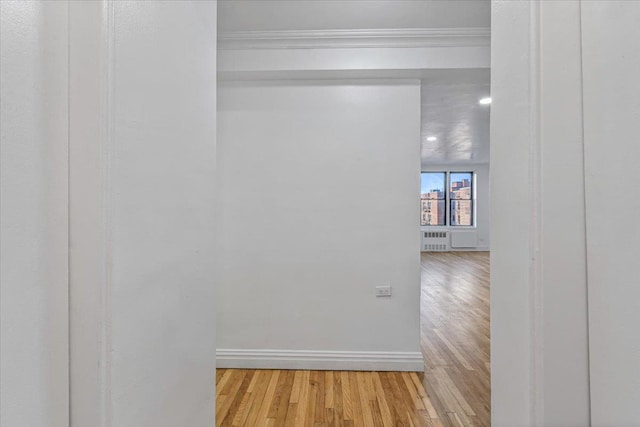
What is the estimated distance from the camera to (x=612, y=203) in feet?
2.34

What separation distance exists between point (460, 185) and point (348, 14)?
931 cm

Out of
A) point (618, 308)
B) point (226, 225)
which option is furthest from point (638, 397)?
point (226, 225)

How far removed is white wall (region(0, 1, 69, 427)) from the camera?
633 mm

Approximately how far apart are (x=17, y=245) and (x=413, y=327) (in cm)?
274

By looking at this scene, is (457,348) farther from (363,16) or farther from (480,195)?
(480,195)

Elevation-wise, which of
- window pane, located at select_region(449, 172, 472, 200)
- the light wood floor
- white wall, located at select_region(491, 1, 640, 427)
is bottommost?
the light wood floor

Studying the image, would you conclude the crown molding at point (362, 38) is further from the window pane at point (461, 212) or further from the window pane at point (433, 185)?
the window pane at point (461, 212)

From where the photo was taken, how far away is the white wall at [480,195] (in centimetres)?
1039

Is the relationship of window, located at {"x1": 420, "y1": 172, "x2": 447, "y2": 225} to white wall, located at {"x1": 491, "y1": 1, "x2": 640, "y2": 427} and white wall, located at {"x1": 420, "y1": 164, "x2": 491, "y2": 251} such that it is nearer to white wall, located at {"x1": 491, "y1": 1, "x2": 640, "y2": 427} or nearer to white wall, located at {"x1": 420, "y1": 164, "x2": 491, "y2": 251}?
white wall, located at {"x1": 420, "y1": 164, "x2": 491, "y2": 251}

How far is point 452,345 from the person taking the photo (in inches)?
129

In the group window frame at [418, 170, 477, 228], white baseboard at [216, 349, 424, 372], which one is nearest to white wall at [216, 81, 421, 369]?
white baseboard at [216, 349, 424, 372]

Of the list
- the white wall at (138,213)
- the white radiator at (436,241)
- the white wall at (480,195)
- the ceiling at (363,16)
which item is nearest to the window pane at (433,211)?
the white wall at (480,195)

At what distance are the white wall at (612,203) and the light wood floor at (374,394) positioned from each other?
5.34ft

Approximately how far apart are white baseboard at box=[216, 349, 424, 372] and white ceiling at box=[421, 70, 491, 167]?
2.40 metres
